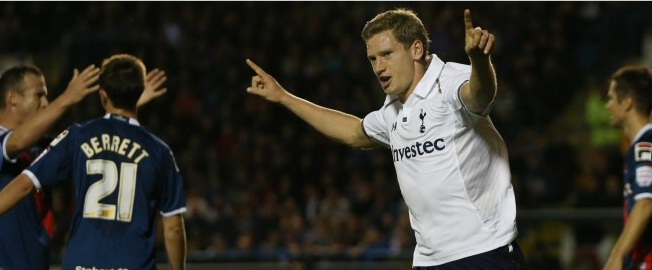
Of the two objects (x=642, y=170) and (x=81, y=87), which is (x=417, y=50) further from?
(x=642, y=170)

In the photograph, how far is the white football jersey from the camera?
461 cm

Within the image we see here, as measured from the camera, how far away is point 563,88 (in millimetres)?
13492

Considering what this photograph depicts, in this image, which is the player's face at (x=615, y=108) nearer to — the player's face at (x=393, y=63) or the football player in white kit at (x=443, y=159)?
the football player in white kit at (x=443, y=159)

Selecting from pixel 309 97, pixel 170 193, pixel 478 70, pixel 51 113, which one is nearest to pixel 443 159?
pixel 478 70

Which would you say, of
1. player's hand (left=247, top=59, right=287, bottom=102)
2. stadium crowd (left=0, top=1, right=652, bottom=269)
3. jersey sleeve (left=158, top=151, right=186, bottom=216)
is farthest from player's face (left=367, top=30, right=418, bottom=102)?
stadium crowd (left=0, top=1, right=652, bottom=269)

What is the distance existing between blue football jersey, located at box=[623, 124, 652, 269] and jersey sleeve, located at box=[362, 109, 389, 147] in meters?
1.59

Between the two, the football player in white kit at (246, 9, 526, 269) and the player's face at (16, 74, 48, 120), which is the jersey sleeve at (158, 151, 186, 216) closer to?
the player's face at (16, 74, 48, 120)

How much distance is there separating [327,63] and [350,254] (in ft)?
19.1

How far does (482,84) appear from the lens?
4.23 metres

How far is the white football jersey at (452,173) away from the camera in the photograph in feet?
15.1

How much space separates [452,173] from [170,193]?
151cm

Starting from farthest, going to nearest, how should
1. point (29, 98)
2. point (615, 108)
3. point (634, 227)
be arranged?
point (615, 108)
point (634, 227)
point (29, 98)

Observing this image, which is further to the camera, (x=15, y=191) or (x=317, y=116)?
(x=317, y=116)

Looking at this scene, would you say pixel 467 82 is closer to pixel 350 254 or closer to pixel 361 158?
pixel 350 254
